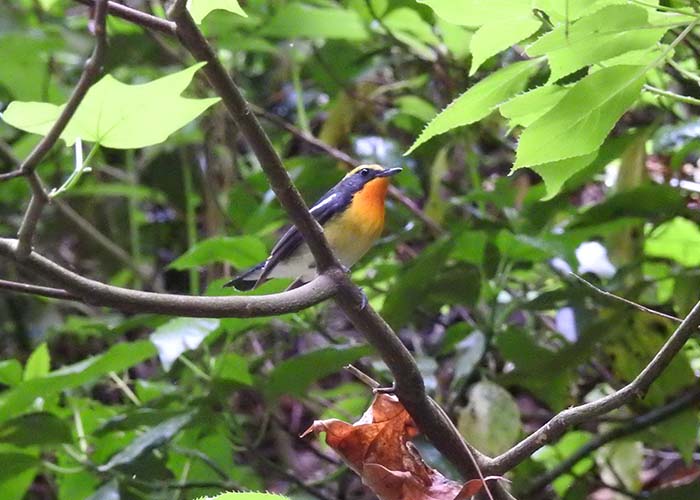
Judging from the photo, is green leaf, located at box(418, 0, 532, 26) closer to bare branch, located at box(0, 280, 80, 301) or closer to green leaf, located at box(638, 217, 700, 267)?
bare branch, located at box(0, 280, 80, 301)

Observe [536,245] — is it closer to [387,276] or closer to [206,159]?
[387,276]

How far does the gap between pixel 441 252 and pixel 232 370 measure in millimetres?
353

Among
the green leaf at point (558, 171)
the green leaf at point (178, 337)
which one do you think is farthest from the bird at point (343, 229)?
the green leaf at point (558, 171)

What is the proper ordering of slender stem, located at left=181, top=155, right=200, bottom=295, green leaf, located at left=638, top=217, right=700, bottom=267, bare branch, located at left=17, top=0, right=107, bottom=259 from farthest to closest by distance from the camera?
slender stem, located at left=181, top=155, right=200, bottom=295
green leaf, located at left=638, top=217, right=700, bottom=267
bare branch, located at left=17, top=0, right=107, bottom=259

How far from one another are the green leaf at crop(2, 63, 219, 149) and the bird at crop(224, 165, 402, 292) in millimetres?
800

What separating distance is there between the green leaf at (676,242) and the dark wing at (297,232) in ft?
1.70

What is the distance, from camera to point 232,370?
142 centimetres

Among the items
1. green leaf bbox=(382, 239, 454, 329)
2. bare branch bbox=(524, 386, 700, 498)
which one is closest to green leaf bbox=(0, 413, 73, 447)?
green leaf bbox=(382, 239, 454, 329)

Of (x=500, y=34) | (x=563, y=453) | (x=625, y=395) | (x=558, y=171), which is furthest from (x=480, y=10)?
(x=563, y=453)

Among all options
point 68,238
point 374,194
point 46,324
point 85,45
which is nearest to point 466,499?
point 374,194

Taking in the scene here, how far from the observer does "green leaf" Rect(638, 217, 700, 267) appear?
1634mm

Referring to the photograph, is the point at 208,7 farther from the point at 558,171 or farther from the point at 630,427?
the point at 630,427

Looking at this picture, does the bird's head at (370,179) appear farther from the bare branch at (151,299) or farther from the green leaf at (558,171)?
the bare branch at (151,299)

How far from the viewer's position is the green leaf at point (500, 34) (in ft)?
2.39
